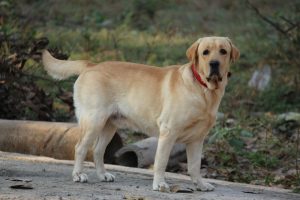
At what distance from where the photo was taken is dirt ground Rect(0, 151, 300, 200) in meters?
6.48

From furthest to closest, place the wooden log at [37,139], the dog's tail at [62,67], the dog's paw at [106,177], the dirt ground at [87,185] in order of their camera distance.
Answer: the wooden log at [37,139] < the dog's tail at [62,67] < the dog's paw at [106,177] < the dirt ground at [87,185]

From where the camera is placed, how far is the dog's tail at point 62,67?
7.88 meters

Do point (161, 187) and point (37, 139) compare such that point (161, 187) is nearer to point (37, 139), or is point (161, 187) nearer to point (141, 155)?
point (141, 155)

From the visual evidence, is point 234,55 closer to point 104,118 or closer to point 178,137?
point 178,137

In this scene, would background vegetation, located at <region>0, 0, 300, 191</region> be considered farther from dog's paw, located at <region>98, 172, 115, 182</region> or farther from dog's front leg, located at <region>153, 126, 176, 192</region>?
dog's paw, located at <region>98, 172, 115, 182</region>

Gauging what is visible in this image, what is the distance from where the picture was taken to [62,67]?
7.92 metres

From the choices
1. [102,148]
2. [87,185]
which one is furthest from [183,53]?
[87,185]

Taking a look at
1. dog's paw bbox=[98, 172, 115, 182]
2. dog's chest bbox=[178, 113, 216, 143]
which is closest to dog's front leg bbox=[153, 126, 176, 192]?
dog's chest bbox=[178, 113, 216, 143]

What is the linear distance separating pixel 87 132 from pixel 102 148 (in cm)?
41

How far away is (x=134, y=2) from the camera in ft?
66.2

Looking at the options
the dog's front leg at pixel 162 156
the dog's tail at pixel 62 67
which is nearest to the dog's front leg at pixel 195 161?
the dog's front leg at pixel 162 156

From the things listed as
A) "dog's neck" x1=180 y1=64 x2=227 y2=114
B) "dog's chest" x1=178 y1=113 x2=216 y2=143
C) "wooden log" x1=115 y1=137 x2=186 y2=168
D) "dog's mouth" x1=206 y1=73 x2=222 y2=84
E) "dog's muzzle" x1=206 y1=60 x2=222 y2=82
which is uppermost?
"dog's muzzle" x1=206 y1=60 x2=222 y2=82

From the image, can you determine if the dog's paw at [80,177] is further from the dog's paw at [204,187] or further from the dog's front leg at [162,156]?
the dog's paw at [204,187]

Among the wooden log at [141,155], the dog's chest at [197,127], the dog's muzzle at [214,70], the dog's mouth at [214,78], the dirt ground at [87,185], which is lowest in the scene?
the dirt ground at [87,185]
